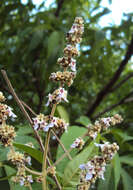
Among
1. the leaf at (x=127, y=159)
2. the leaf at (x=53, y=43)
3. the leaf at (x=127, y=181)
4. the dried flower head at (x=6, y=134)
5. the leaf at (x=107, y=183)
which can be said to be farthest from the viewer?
the leaf at (x=53, y=43)

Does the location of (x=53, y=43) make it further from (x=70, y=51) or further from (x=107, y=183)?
(x=70, y=51)

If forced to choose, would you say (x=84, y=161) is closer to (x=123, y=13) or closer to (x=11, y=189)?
(x=11, y=189)

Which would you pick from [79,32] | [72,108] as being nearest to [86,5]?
[72,108]

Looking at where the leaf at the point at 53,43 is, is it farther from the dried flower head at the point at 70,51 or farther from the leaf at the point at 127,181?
the dried flower head at the point at 70,51

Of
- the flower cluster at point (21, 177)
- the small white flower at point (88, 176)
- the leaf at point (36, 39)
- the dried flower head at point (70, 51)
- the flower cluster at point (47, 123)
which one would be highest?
the leaf at point (36, 39)

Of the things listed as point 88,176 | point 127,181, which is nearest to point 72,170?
point 88,176

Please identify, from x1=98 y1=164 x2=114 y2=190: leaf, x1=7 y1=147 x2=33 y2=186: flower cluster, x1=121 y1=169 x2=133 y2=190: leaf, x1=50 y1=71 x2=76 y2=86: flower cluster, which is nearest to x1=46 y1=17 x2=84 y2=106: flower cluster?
x1=50 y1=71 x2=76 y2=86: flower cluster

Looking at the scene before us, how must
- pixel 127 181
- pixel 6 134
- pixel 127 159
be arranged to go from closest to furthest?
pixel 6 134, pixel 127 181, pixel 127 159

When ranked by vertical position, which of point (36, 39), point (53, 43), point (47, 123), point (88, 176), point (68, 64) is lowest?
point (88, 176)

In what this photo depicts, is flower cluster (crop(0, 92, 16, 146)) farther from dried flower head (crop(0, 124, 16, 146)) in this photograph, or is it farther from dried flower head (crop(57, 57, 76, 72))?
dried flower head (crop(57, 57, 76, 72))

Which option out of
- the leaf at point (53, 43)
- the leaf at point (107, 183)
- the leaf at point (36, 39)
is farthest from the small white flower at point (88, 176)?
the leaf at point (36, 39)

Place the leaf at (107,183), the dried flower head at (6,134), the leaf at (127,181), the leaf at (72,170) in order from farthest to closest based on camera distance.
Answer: the leaf at (127,181), the leaf at (107,183), the leaf at (72,170), the dried flower head at (6,134)

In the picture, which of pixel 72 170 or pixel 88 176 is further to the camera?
pixel 72 170
